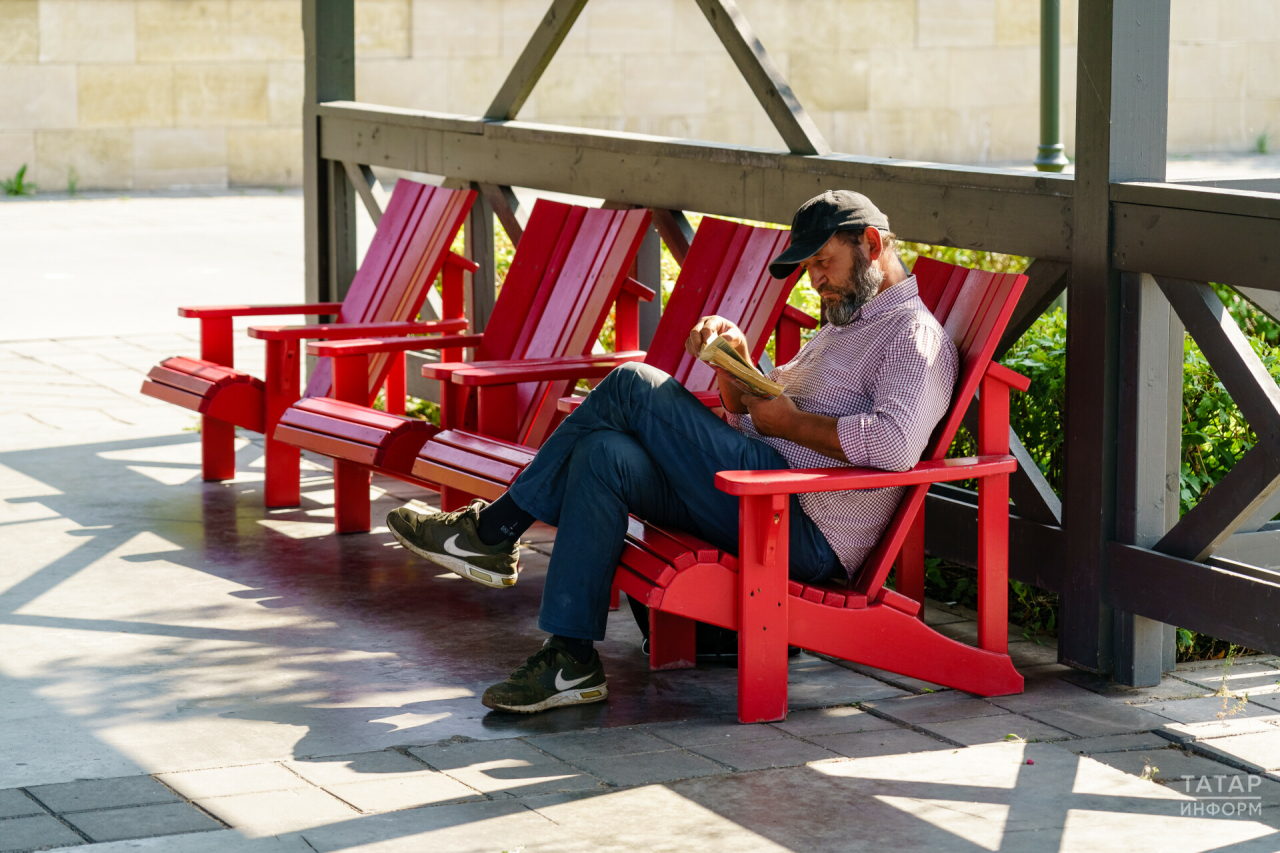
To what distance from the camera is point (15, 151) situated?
16.8 meters

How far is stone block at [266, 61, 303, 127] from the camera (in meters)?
17.9

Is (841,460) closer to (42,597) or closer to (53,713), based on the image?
(53,713)

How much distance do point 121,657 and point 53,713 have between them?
46 cm

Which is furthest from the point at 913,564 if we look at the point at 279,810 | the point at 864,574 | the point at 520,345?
the point at 520,345

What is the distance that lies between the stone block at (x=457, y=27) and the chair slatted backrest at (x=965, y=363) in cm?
1470

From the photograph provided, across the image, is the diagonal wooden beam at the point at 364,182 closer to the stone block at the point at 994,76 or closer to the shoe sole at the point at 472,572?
the shoe sole at the point at 472,572

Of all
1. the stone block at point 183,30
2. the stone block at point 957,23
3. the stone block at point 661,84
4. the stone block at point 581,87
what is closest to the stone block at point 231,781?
the stone block at point 183,30

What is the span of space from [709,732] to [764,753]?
0.59ft

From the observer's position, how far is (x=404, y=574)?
539 centimetres

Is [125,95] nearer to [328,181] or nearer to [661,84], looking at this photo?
[661,84]

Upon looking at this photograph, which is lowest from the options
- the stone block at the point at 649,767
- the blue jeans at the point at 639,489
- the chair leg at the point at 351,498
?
the stone block at the point at 649,767

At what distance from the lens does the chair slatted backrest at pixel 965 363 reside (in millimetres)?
4098

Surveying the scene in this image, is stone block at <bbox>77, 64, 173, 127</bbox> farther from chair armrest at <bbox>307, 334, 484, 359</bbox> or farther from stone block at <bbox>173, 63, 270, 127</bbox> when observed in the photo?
chair armrest at <bbox>307, 334, 484, 359</bbox>

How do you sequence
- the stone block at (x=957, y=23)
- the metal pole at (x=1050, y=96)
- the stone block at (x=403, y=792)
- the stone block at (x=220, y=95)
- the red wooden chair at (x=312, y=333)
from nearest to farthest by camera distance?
the stone block at (x=403, y=792) < the red wooden chair at (x=312, y=333) < the metal pole at (x=1050, y=96) < the stone block at (x=220, y=95) < the stone block at (x=957, y=23)
